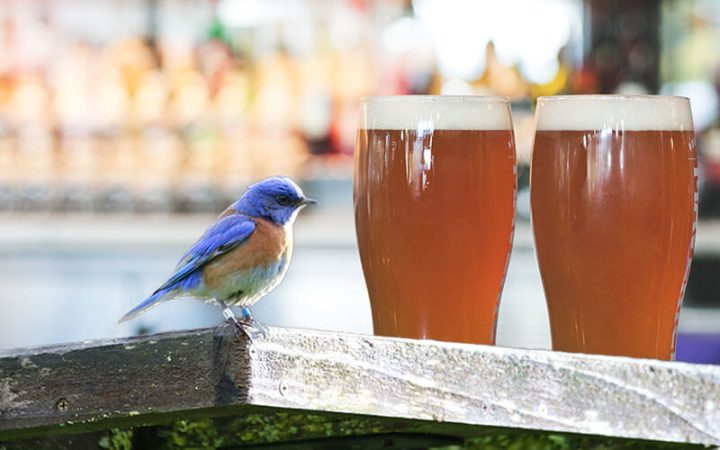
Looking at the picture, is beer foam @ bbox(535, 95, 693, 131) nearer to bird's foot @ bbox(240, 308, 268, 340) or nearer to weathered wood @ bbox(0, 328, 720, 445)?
weathered wood @ bbox(0, 328, 720, 445)

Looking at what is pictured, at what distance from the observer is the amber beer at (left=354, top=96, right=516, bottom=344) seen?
2.80ft

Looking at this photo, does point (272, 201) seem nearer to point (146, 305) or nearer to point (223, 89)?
point (146, 305)

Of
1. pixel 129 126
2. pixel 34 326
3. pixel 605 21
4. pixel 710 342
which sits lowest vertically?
pixel 34 326

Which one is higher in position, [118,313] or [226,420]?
[226,420]

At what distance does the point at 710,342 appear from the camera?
6.99 ft

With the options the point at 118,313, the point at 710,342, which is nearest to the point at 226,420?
the point at 710,342

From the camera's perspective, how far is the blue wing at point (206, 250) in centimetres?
A: 80

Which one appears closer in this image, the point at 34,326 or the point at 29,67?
the point at 34,326

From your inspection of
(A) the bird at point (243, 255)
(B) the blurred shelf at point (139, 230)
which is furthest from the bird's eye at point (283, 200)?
(B) the blurred shelf at point (139, 230)

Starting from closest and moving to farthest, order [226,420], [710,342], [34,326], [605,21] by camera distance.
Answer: [226,420] < [710,342] < [34,326] < [605,21]

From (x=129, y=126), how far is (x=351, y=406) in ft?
11.6

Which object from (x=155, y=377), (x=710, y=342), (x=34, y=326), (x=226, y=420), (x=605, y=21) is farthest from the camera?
(x=605, y=21)

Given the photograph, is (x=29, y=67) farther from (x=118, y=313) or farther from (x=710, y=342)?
(x=710, y=342)

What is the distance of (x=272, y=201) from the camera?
0.83 metres
